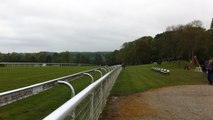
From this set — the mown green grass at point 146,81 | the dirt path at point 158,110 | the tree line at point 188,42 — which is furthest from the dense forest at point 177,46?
the dirt path at point 158,110

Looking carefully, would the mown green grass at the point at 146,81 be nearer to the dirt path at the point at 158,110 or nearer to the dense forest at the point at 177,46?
the dirt path at the point at 158,110

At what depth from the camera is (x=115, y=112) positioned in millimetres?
11844

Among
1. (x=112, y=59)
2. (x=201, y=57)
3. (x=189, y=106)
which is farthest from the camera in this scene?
(x=112, y=59)

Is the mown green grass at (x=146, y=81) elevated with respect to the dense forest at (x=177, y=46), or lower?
lower

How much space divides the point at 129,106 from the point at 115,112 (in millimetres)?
1786

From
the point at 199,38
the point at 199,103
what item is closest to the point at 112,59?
the point at 199,38

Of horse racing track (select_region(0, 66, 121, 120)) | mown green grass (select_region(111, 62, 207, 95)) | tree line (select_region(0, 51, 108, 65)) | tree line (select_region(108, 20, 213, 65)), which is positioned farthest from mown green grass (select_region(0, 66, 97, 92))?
tree line (select_region(0, 51, 108, 65))

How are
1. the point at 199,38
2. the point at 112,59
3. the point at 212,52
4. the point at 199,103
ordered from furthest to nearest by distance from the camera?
the point at 112,59 < the point at 212,52 < the point at 199,38 < the point at 199,103

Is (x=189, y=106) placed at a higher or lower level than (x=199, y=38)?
lower

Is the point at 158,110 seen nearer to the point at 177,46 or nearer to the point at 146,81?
the point at 146,81

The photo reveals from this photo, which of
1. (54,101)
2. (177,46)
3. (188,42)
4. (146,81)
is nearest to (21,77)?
(146,81)

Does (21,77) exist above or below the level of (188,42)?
below

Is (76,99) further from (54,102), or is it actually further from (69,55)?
(69,55)

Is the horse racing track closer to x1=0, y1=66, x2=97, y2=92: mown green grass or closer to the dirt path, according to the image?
the dirt path
